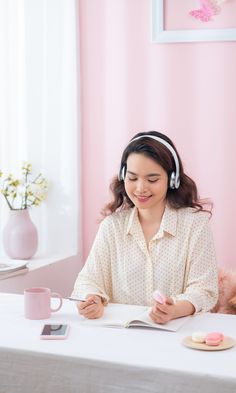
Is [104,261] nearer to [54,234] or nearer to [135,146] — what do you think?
[135,146]

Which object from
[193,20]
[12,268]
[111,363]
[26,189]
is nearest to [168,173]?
[111,363]

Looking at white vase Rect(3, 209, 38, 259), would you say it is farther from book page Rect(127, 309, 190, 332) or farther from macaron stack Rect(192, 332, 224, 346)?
macaron stack Rect(192, 332, 224, 346)

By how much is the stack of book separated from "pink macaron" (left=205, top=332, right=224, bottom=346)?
4.22 feet

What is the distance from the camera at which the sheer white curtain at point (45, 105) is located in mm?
3244

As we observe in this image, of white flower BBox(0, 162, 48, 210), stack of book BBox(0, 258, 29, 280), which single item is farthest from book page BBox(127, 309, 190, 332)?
white flower BBox(0, 162, 48, 210)

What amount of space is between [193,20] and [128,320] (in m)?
1.60

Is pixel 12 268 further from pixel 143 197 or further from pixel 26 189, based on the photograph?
pixel 143 197

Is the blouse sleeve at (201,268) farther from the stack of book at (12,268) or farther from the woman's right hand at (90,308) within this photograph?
the stack of book at (12,268)

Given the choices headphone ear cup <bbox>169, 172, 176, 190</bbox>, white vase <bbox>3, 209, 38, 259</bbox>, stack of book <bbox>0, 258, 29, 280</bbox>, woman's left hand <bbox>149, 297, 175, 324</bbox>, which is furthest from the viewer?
white vase <bbox>3, 209, 38, 259</bbox>

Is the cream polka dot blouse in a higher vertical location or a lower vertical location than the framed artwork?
lower

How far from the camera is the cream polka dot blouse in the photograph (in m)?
2.14

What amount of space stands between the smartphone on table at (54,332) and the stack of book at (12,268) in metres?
1.00

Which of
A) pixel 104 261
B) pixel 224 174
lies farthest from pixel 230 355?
pixel 224 174

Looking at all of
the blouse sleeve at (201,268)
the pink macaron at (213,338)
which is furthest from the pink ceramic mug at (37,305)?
the pink macaron at (213,338)
